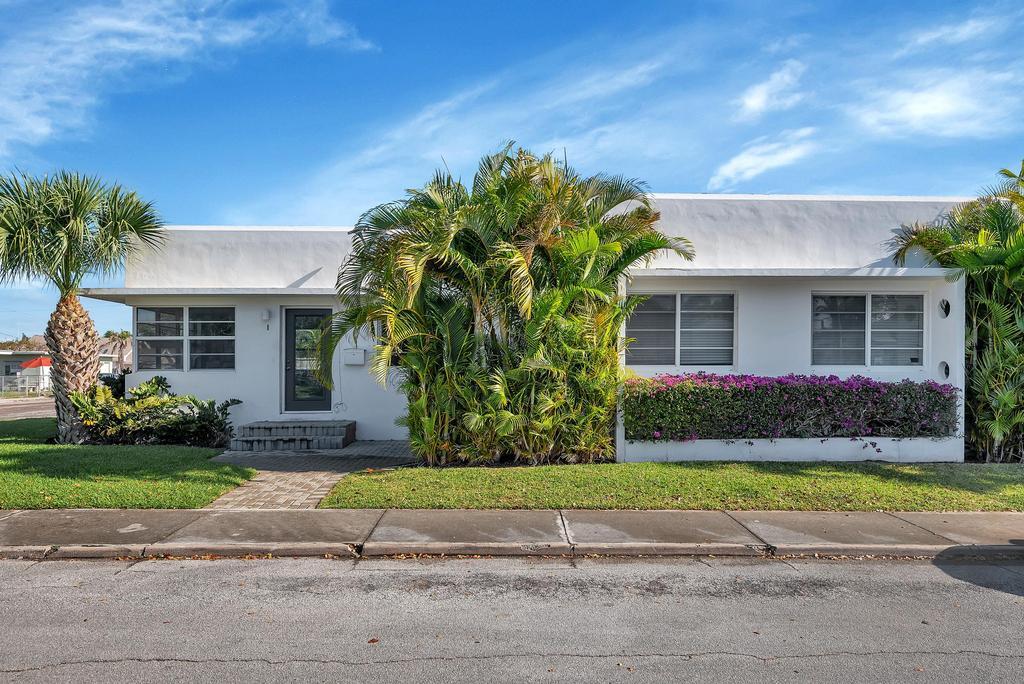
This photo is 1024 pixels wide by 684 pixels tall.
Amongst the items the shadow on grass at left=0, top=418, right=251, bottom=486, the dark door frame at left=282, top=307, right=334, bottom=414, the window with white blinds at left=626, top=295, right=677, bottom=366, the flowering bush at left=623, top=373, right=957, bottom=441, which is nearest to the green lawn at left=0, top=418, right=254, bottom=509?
the shadow on grass at left=0, top=418, right=251, bottom=486

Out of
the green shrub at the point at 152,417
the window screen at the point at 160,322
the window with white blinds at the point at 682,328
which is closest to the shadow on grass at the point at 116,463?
the green shrub at the point at 152,417

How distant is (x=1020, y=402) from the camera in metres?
9.98

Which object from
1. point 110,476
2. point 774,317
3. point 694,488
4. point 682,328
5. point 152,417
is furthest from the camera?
point 152,417

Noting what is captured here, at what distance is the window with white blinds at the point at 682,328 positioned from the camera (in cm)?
1131

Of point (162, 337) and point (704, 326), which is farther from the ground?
point (704, 326)

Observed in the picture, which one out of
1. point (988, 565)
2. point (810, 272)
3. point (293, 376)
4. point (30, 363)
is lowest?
point (988, 565)

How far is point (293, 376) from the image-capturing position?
41.7 feet

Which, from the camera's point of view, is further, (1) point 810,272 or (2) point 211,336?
(2) point 211,336

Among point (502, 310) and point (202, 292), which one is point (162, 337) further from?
point (502, 310)

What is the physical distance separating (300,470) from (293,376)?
333 centimetres

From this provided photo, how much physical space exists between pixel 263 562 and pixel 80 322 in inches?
320

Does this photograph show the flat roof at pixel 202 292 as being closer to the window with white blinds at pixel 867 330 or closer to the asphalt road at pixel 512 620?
the asphalt road at pixel 512 620

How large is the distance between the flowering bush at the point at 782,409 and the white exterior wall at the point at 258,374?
5038 mm

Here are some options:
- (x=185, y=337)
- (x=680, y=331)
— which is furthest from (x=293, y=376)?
(x=680, y=331)
